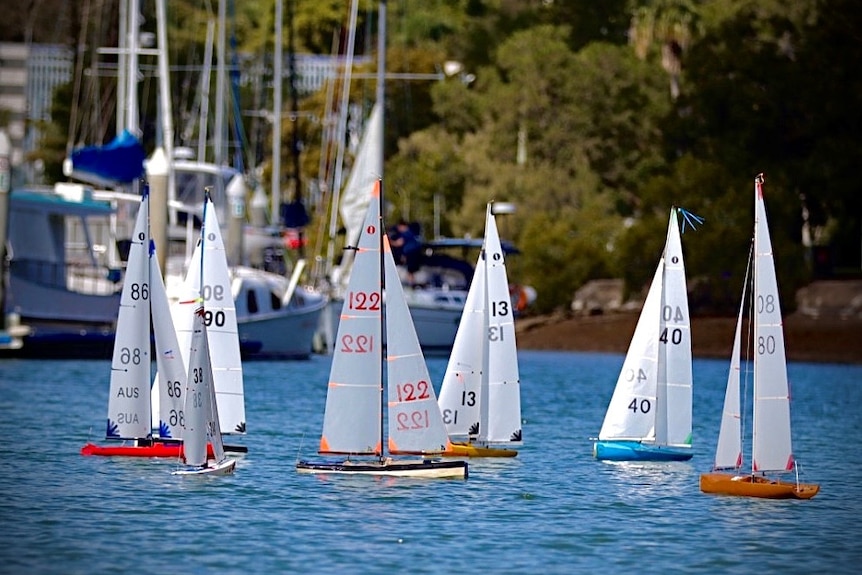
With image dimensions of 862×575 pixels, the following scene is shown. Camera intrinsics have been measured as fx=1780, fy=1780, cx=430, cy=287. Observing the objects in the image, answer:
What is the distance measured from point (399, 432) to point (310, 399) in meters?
18.9

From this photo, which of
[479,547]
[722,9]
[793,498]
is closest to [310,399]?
[793,498]

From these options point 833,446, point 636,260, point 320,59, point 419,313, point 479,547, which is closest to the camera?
point 479,547

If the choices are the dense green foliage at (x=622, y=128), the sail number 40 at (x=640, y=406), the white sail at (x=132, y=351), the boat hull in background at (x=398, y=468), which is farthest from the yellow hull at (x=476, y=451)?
the dense green foliage at (x=622, y=128)

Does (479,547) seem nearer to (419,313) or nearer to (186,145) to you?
(419,313)

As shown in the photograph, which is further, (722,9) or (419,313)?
(722,9)

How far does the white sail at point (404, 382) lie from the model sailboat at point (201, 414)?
265cm

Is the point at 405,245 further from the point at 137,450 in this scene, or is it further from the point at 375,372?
the point at 375,372

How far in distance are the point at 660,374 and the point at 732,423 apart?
370cm

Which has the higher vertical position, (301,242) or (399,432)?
(301,242)

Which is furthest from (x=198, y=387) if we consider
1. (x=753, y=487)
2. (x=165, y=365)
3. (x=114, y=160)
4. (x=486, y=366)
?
(x=114, y=160)

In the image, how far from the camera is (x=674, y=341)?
29797 mm

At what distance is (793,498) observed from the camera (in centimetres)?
2697

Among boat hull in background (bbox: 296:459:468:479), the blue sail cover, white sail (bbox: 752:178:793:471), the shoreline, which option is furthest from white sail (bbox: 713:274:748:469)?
the shoreline

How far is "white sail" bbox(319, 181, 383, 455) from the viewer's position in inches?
1006
